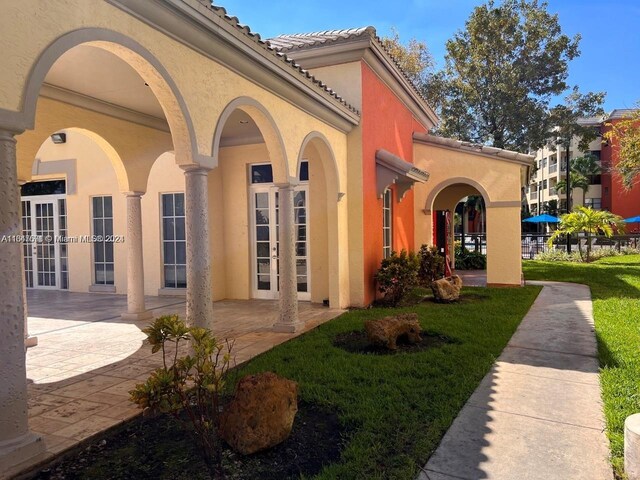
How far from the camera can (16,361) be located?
3088 mm

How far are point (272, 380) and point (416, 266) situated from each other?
6741 millimetres

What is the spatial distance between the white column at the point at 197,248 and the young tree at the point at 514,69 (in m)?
17.9

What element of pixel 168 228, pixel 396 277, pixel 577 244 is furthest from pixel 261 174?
pixel 577 244

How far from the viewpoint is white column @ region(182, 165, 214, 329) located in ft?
16.9

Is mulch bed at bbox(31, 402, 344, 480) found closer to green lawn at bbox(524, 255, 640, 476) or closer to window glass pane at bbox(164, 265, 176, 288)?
green lawn at bbox(524, 255, 640, 476)

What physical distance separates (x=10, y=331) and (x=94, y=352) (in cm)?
338

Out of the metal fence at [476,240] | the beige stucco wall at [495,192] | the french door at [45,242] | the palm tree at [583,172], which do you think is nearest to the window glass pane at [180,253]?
the french door at [45,242]

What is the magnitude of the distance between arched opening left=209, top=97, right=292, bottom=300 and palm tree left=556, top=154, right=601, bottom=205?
46802mm

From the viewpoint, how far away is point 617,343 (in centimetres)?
626

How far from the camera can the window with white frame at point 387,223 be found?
10.9 m

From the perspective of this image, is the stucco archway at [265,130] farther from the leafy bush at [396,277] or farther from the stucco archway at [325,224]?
the leafy bush at [396,277]

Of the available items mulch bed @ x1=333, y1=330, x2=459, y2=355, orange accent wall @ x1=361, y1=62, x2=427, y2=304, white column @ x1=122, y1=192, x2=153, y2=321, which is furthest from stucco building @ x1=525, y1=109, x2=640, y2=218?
white column @ x1=122, y1=192, x2=153, y2=321

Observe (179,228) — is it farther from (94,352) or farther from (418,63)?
(418,63)

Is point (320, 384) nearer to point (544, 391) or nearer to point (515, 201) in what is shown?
point (544, 391)
